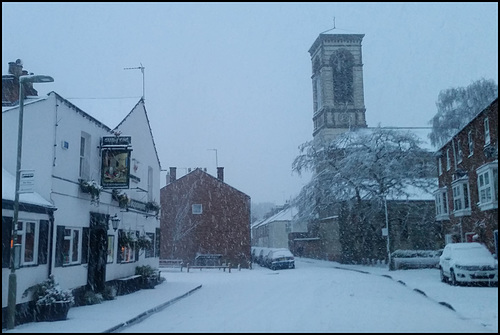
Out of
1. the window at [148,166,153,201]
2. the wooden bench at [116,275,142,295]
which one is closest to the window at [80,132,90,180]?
the wooden bench at [116,275,142,295]

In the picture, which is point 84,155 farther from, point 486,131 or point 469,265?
point 486,131

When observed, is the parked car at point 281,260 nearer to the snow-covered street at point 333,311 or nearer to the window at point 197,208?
the window at point 197,208

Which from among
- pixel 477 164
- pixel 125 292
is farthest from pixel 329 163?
pixel 125 292

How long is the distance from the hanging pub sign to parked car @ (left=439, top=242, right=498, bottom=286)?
13.1m

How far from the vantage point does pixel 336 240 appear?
4634 centimetres

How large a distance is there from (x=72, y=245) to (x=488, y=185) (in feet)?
60.9

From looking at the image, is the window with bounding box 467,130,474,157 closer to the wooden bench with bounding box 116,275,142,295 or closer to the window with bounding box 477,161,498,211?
the window with bounding box 477,161,498,211

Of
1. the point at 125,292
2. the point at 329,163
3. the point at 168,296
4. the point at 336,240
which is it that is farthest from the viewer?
the point at 336,240

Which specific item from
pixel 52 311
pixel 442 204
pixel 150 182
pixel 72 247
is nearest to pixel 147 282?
pixel 150 182

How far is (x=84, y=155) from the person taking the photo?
17.7 meters

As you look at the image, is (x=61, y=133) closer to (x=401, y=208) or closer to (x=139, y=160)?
(x=139, y=160)

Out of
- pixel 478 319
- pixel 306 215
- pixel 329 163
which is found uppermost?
pixel 329 163

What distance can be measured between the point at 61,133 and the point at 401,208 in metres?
32.2

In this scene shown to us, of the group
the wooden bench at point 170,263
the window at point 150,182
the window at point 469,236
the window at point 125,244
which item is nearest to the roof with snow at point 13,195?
the window at point 125,244
